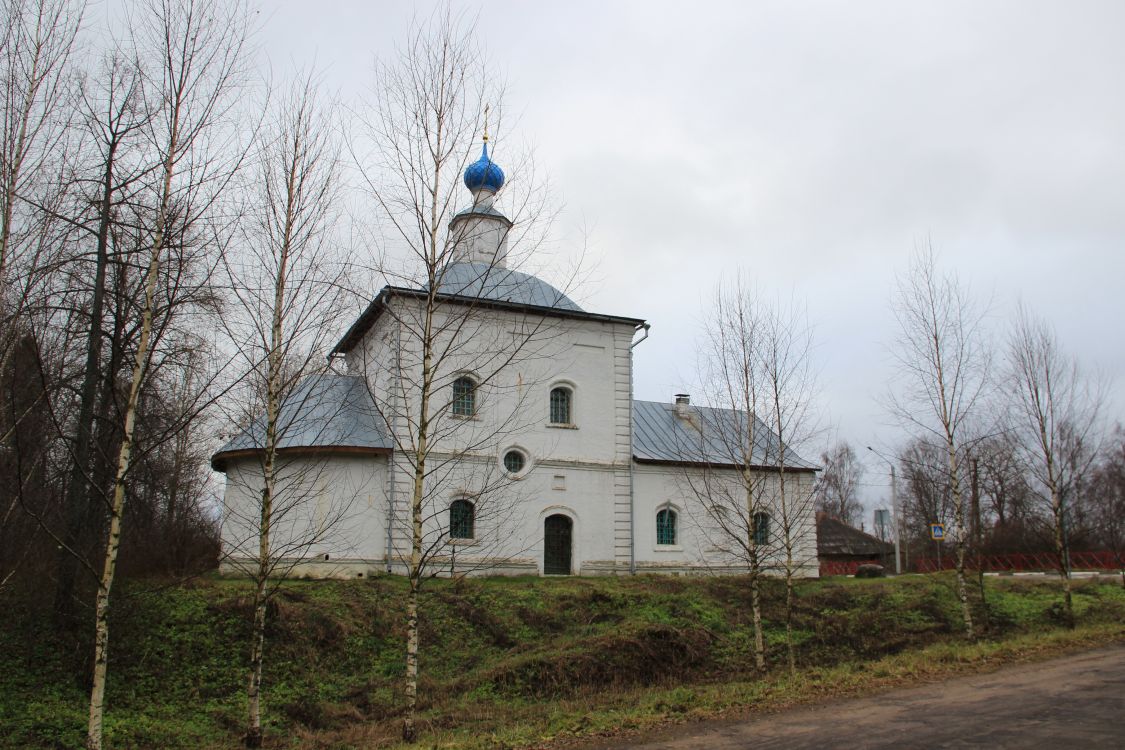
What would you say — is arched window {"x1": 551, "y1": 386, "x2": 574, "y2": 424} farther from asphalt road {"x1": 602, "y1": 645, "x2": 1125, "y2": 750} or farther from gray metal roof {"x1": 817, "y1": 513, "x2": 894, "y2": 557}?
gray metal roof {"x1": 817, "y1": 513, "x2": 894, "y2": 557}

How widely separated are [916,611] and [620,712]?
10.0m

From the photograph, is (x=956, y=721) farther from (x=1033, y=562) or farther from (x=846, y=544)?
(x=846, y=544)

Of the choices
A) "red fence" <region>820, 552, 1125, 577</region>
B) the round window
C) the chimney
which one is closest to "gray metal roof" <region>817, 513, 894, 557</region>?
"red fence" <region>820, 552, 1125, 577</region>

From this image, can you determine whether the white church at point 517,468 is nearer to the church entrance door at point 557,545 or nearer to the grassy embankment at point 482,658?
the church entrance door at point 557,545

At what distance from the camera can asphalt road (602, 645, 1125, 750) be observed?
25.1 ft

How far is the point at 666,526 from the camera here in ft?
74.9

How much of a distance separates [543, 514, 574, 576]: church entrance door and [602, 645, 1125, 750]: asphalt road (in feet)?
38.0

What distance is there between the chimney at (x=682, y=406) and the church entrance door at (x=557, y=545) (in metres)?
7.28

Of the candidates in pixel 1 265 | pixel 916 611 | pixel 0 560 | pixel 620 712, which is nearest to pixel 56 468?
pixel 0 560

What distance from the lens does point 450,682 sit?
12.1m

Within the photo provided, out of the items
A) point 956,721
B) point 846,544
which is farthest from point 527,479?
point 846,544

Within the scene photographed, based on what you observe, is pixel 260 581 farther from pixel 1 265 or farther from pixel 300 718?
pixel 1 265

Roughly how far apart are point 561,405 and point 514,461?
2245 millimetres

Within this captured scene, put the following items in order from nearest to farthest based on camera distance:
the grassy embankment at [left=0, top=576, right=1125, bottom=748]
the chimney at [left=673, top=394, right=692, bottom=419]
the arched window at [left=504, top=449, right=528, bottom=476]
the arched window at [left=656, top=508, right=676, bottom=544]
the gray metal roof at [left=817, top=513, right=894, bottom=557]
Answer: the grassy embankment at [left=0, top=576, right=1125, bottom=748] < the arched window at [left=504, top=449, right=528, bottom=476] < the arched window at [left=656, top=508, right=676, bottom=544] < the chimney at [left=673, top=394, right=692, bottom=419] < the gray metal roof at [left=817, top=513, right=894, bottom=557]
